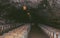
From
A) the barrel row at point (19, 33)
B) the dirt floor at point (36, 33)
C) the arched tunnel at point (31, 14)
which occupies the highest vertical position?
the arched tunnel at point (31, 14)

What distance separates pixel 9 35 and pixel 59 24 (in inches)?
22.1

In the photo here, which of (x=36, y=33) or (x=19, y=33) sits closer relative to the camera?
(x=19, y=33)

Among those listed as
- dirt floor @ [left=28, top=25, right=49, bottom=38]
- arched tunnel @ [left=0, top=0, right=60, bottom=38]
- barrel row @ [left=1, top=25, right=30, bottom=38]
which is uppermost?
arched tunnel @ [left=0, top=0, right=60, bottom=38]

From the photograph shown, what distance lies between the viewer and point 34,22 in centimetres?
180

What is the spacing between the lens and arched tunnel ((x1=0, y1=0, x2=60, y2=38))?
1.79 metres

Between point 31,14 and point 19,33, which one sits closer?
point 19,33

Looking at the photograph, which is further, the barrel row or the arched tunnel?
the arched tunnel

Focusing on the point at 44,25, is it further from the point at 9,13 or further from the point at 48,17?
the point at 9,13

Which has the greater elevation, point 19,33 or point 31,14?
point 31,14

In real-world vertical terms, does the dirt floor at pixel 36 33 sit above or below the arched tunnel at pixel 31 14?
below

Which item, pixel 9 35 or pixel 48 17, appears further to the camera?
pixel 48 17

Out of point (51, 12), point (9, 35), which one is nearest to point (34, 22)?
point (51, 12)

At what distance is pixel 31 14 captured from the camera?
181 centimetres

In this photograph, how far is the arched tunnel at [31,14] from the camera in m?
1.79
